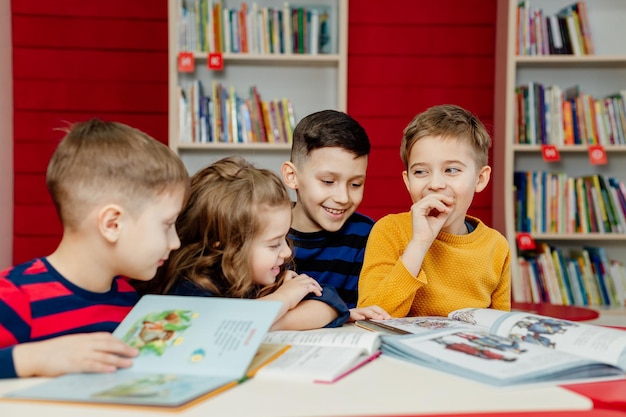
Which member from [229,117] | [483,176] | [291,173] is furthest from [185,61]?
[483,176]

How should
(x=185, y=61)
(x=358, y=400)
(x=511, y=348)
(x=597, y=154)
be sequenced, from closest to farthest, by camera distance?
(x=358, y=400) → (x=511, y=348) → (x=597, y=154) → (x=185, y=61)

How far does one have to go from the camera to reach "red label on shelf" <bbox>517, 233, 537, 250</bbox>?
327 cm

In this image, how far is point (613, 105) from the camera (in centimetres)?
333

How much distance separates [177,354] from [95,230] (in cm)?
30

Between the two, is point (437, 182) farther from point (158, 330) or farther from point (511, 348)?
point (158, 330)

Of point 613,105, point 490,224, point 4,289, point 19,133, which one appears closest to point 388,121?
point 490,224

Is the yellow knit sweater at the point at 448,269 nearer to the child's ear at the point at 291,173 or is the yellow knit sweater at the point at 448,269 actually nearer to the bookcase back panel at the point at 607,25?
the child's ear at the point at 291,173

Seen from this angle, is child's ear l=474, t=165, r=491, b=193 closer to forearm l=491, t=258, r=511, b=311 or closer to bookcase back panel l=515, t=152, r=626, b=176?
forearm l=491, t=258, r=511, b=311

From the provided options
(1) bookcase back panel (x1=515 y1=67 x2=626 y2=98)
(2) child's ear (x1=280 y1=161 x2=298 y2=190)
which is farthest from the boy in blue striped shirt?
(1) bookcase back panel (x1=515 y1=67 x2=626 y2=98)

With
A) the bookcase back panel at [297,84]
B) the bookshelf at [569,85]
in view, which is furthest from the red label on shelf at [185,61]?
the bookshelf at [569,85]

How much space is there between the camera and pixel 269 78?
3.62m

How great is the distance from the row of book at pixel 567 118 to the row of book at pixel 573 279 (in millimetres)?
522

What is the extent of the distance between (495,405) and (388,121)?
10.1ft

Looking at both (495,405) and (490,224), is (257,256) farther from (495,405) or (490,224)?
(490,224)
